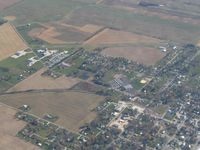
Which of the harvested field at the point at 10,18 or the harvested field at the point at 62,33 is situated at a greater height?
the harvested field at the point at 10,18

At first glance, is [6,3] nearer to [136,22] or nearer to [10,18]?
[10,18]

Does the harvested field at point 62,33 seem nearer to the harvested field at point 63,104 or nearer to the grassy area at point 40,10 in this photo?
the grassy area at point 40,10

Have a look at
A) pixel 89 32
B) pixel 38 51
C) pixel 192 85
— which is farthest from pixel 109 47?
pixel 192 85

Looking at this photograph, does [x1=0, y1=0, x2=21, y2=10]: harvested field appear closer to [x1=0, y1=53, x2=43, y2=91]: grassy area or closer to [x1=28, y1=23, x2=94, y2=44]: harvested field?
[x1=28, y1=23, x2=94, y2=44]: harvested field

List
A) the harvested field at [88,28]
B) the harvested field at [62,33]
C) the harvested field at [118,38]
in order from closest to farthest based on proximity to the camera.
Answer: the harvested field at [118,38] → the harvested field at [62,33] → the harvested field at [88,28]

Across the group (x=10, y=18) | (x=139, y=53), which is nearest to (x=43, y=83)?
(x=139, y=53)

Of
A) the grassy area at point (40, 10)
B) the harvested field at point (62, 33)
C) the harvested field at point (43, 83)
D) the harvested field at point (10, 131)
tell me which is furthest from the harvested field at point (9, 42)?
the harvested field at point (10, 131)
